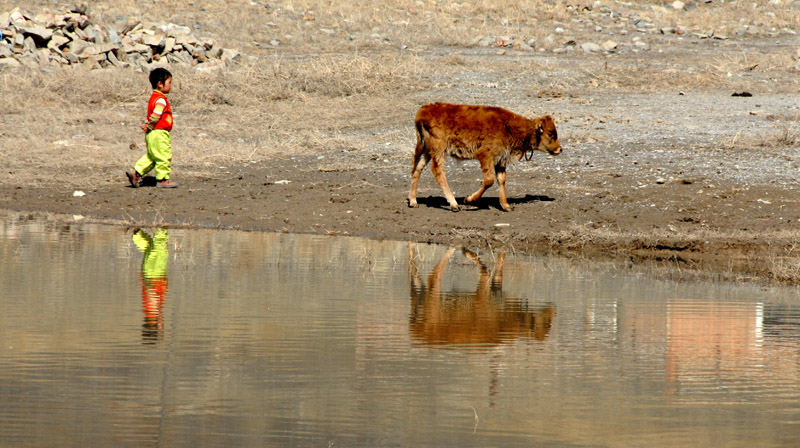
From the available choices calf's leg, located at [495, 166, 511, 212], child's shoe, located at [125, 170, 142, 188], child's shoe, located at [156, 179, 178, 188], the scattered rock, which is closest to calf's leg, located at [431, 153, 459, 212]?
calf's leg, located at [495, 166, 511, 212]

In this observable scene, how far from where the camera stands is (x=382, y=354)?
251 inches

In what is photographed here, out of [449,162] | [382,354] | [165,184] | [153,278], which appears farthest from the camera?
[449,162]

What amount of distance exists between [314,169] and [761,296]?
28.1 ft

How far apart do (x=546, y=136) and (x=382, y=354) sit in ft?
22.7

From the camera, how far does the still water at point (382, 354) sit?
4957mm

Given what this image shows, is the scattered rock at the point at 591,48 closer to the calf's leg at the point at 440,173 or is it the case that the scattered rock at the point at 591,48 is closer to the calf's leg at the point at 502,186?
the calf's leg at the point at 502,186

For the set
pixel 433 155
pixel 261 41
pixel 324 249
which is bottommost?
pixel 324 249

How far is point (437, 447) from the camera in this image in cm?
466

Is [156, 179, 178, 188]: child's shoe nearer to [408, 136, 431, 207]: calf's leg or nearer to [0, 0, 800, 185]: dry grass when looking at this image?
[0, 0, 800, 185]: dry grass

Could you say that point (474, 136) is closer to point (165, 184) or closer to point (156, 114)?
point (156, 114)

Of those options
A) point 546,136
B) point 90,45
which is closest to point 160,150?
point 546,136

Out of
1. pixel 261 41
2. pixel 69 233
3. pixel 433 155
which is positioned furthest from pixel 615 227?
pixel 261 41

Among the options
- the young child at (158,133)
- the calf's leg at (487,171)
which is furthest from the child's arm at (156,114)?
the calf's leg at (487,171)

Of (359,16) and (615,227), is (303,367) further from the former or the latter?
(359,16)
